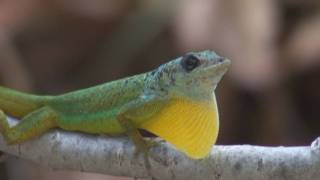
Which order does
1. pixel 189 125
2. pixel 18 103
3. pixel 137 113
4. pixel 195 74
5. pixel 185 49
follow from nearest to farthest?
1. pixel 189 125
2. pixel 195 74
3. pixel 137 113
4. pixel 18 103
5. pixel 185 49

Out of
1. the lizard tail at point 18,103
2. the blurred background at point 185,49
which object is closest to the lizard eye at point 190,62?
the lizard tail at point 18,103

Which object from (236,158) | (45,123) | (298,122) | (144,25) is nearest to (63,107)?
(45,123)

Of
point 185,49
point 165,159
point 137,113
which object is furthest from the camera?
point 185,49

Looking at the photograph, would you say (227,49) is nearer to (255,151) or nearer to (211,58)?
(211,58)

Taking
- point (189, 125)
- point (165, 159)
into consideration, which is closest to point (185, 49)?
point (189, 125)

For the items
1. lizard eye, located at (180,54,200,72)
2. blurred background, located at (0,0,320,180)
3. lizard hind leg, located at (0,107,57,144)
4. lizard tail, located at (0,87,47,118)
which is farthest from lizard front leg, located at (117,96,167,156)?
blurred background, located at (0,0,320,180)

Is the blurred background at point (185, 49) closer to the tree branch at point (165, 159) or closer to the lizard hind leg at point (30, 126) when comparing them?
the lizard hind leg at point (30, 126)

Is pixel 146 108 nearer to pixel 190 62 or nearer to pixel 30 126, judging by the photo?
pixel 190 62
